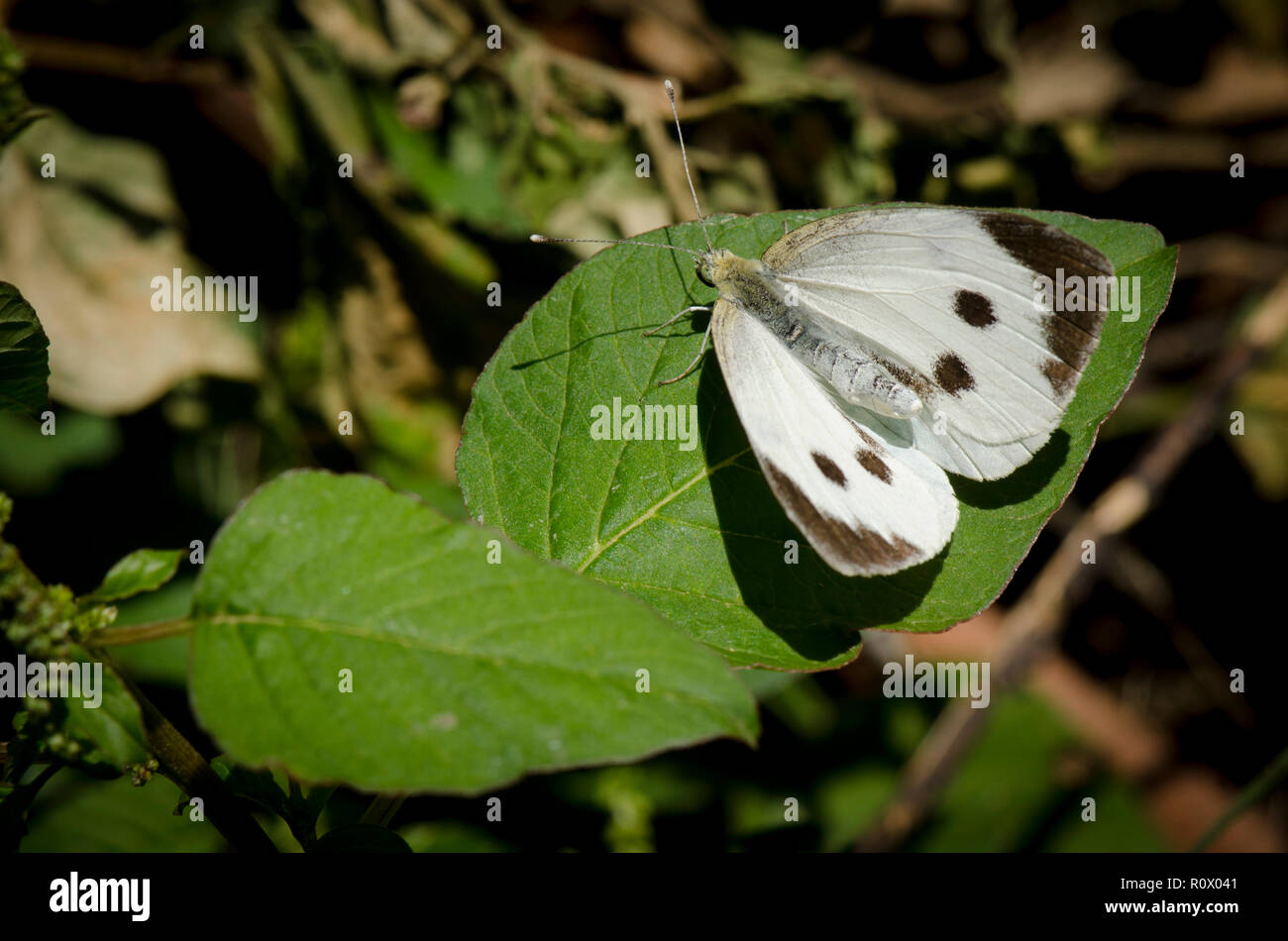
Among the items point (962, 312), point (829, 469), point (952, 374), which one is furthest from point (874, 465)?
point (962, 312)

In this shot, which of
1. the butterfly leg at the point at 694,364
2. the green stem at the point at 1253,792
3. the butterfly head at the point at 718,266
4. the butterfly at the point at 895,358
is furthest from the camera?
the green stem at the point at 1253,792

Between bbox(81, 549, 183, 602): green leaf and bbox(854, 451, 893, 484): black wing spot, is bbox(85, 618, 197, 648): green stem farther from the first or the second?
bbox(854, 451, 893, 484): black wing spot

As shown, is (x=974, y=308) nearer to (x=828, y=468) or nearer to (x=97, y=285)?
(x=828, y=468)

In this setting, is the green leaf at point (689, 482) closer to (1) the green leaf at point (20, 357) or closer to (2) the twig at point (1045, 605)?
(1) the green leaf at point (20, 357)

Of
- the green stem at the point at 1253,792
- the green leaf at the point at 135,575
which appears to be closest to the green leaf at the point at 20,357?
the green leaf at the point at 135,575
